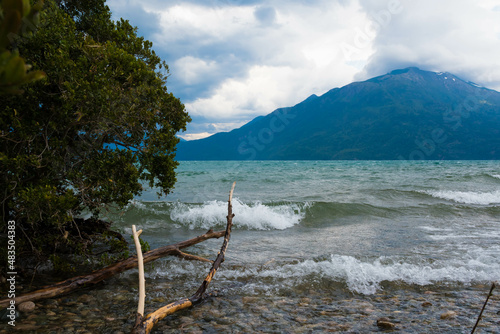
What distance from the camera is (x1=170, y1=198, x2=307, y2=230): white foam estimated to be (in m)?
14.2

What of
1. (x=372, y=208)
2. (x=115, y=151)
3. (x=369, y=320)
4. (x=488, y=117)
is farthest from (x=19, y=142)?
(x=488, y=117)

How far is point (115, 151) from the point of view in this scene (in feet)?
21.8

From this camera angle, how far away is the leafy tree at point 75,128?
538cm

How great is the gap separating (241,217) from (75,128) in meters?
9.47

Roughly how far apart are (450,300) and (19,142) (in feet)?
27.8

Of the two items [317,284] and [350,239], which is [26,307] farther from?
[350,239]

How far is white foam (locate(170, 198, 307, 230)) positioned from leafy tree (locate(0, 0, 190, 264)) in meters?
7.49

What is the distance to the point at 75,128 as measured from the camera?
248 inches

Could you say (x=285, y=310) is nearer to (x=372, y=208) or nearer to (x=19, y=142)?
(x=19, y=142)

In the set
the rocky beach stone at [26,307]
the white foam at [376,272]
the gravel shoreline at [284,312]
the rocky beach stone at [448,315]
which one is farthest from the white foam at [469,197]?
the rocky beach stone at [26,307]

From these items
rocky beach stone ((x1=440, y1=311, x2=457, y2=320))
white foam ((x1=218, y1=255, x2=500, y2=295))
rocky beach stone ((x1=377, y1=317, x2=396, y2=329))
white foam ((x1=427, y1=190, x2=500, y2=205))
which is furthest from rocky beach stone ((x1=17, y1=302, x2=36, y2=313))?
white foam ((x1=427, y1=190, x2=500, y2=205))

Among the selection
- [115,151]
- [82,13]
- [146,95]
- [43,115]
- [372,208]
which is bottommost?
[372,208]

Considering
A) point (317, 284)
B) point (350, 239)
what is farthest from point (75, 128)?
point (350, 239)

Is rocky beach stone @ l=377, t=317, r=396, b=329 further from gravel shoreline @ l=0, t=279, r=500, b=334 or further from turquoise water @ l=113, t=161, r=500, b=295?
turquoise water @ l=113, t=161, r=500, b=295
